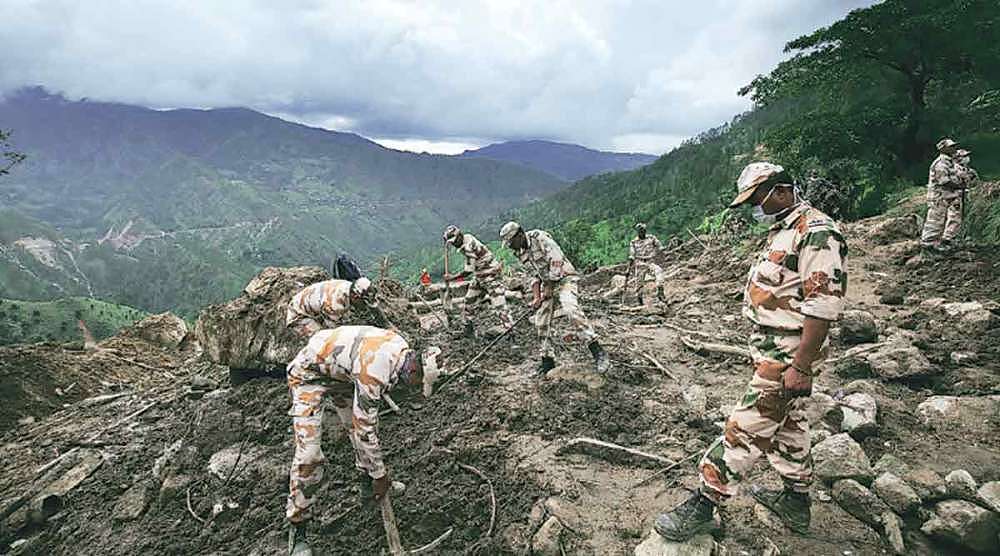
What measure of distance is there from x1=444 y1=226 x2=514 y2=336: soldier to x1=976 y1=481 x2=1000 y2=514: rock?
6.36 meters

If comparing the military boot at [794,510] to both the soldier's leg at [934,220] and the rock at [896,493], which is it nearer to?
the rock at [896,493]

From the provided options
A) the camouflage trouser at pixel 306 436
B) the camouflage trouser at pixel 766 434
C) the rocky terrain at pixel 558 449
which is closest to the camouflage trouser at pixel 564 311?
the rocky terrain at pixel 558 449

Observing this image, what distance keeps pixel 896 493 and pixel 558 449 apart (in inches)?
96.0

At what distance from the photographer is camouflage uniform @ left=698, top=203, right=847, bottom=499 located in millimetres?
2832

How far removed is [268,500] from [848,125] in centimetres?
1584

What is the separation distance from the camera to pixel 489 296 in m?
9.23

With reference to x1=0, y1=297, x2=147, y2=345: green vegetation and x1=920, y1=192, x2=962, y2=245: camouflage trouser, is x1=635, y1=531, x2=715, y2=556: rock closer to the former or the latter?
x1=920, y1=192, x2=962, y2=245: camouflage trouser

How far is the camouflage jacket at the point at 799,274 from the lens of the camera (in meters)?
2.78

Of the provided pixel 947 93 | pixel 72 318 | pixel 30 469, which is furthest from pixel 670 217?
pixel 72 318

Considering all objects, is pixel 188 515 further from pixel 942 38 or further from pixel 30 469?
pixel 942 38

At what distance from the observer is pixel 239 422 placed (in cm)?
580

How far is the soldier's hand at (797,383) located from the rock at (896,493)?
1.20m

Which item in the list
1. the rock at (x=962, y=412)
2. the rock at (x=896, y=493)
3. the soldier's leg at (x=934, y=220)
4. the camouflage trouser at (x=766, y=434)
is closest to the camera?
the camouflage trouser at (x=766, y=434)

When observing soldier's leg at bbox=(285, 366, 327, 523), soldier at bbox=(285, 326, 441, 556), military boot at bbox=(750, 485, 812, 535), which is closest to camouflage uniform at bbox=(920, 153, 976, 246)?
military boot at bbox=(750, 485, 812, 535)
